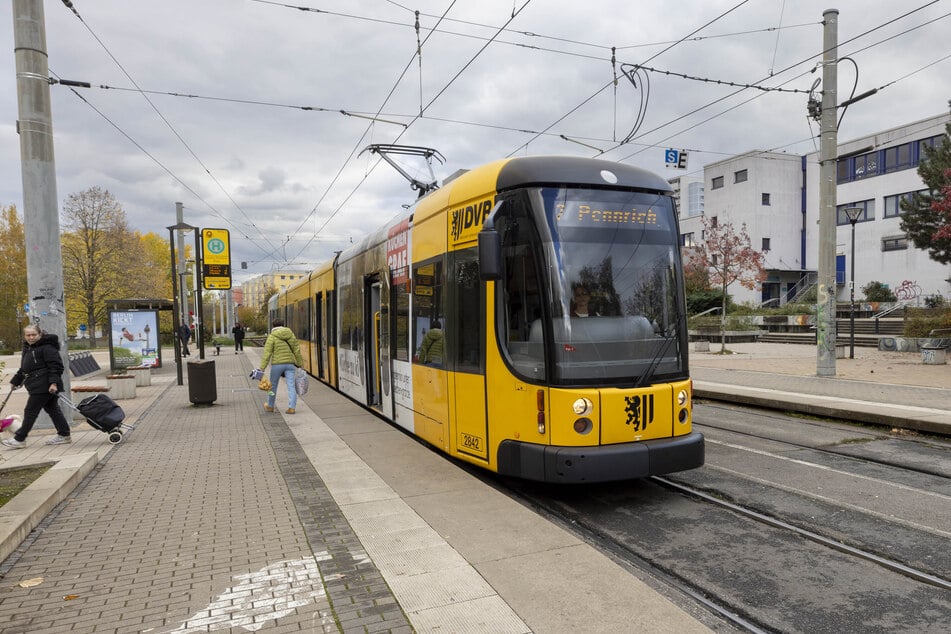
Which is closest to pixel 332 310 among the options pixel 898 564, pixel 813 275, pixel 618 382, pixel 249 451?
pixel 249 451

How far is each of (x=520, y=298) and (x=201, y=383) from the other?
891cm

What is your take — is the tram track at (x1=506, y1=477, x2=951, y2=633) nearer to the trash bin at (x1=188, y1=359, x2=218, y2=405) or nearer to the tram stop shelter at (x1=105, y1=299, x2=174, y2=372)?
the trash bin at (x1=188, y1=359, x2=218, y2=405)

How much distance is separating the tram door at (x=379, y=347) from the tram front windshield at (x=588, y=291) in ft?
12.2

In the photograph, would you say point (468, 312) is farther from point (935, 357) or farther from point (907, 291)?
point (907, 291)

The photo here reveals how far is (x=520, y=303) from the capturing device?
5.53m

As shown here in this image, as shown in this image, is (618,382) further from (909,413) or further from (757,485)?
(909,413)

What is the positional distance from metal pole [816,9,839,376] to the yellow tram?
10831mm

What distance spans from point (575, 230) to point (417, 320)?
2.73m

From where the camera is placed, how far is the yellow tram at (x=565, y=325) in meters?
5.27

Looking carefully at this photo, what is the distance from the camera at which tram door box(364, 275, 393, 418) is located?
8992 mm

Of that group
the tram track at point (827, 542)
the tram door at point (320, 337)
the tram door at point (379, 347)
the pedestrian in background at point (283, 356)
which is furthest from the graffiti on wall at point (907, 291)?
the tram track at point (827, 542)

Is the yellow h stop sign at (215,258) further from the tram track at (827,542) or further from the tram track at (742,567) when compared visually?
the tram track at (827,542)

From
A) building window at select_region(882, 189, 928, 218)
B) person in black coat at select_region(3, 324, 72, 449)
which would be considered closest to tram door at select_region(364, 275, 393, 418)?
person in black coat at select_region(3, 324, 72, 449)

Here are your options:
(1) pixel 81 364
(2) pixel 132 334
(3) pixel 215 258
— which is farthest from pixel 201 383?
(3) pixel 215 258
